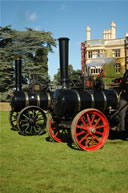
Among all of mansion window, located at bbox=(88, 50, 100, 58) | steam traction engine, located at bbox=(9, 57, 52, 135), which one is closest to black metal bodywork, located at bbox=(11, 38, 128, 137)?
steam traction engine, located at bbox=(9, 57, 52, 135)

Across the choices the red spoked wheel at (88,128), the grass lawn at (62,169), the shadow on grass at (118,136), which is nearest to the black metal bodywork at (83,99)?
the red spoked wheel at (88,128)

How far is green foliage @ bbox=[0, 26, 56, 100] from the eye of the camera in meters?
27.6

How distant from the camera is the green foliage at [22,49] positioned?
27609mm

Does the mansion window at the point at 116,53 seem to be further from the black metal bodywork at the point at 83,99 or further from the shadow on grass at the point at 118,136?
the black metal bodywork at the point at 83,99

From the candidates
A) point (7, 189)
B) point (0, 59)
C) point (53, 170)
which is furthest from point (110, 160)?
point (0, 59)

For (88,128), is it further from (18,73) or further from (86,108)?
(18,73)

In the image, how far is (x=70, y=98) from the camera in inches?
255

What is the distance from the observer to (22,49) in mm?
29234

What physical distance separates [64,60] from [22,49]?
23002 mm

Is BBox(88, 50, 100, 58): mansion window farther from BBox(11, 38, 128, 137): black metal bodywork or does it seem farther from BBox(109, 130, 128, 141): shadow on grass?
BBox(11, 38, 128, 137): black metal bodywork

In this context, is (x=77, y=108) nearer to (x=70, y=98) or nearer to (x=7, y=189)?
(x=70, y=98)

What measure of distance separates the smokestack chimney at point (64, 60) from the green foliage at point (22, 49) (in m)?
20.6

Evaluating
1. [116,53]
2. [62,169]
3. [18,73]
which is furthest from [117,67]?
[62,169]

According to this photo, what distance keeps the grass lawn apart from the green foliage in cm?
2129
